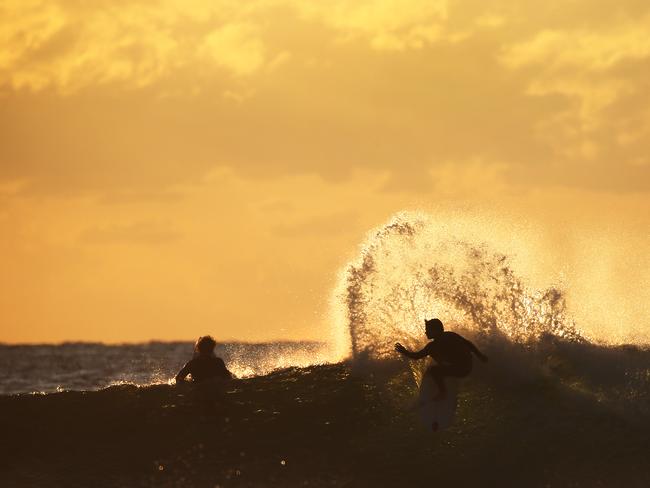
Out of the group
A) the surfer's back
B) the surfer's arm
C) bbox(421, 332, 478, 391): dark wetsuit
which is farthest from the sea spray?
the surfer's arm

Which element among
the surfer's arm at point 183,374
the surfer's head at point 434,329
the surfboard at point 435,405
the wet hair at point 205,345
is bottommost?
the surfboard at point 435,405

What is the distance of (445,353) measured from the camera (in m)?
15.6

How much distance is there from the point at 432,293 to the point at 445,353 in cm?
346

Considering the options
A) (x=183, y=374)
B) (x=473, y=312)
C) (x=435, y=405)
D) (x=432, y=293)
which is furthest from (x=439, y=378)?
(x=183, y=374)

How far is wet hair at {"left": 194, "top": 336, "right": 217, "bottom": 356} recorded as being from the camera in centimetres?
1700

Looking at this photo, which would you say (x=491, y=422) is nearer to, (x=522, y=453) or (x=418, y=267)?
(x=522, y=453)

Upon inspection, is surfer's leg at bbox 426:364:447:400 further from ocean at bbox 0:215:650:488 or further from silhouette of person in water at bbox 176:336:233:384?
silhouette of person in water at bbox 176:336:233:384

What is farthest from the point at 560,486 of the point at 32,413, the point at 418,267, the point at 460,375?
the point at 32,413

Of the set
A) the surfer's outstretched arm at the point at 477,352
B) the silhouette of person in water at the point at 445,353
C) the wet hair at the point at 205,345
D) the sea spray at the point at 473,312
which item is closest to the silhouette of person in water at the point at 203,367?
the wet hair at the point at 205,345

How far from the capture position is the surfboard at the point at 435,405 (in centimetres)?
1529

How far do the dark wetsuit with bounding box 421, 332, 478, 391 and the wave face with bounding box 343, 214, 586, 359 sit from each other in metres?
2.21

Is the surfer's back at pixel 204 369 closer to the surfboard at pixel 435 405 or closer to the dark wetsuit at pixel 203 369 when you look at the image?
the dark wetsuit at pixel 203 369

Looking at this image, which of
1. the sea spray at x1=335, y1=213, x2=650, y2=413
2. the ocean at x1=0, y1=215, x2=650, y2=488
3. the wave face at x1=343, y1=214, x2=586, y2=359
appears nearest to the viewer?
the ocean at x1=0, y1=215, x2=650, y2=488

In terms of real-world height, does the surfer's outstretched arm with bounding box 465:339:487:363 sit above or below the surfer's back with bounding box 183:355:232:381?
below
